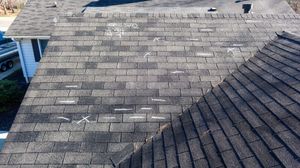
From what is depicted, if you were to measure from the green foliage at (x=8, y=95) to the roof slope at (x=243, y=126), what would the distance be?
11555mm

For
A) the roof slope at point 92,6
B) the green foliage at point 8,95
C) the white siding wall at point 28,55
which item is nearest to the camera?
the green foliage at point 8,95

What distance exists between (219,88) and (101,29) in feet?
12.7

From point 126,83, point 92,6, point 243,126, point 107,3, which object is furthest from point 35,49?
point 243,126

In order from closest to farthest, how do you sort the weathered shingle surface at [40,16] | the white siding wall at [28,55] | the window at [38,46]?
the weathered shingle surface at [40,16], the window at [38,46], the white siding wall at [28,55]

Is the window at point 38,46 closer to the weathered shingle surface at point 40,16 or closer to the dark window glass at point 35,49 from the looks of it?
the dark window glass at point 35,49

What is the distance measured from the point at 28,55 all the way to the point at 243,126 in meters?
15.4

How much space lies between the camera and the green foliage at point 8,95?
47.9 ft

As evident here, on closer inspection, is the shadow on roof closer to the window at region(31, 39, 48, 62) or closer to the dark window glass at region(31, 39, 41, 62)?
the window at region(31, 39, 48, 62)

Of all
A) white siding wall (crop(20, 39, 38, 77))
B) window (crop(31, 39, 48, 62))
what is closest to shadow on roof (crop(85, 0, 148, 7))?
→ window (crop(31, 39, 48, 62))

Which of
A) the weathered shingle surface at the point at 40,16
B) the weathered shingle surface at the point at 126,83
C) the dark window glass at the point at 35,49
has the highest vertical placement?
the weathered shingle surface at the point at 126,83

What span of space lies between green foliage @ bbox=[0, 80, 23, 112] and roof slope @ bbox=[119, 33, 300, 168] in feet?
37.9

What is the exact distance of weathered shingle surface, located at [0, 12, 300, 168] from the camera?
5.40m

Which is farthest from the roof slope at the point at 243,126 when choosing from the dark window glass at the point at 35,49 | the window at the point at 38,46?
the dark window glass at the point at 35,49

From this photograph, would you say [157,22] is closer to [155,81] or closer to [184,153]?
[155,81]
